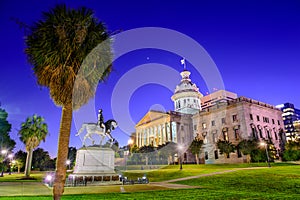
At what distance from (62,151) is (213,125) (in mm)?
61658

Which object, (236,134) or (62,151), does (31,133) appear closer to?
(62,151)

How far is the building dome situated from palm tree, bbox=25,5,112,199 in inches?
2919

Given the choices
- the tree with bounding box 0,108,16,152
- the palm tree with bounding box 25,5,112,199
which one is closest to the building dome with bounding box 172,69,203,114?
the tree with bounding box 0,108,16,152

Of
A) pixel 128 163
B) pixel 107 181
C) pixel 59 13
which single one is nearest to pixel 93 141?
pixel 107 181

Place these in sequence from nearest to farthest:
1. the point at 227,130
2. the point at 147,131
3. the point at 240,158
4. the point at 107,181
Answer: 1. the point at 107,181
2. the point at 240,158
3. the point at 227,130
4. the point at 147,131

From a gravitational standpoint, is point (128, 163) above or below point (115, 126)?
below

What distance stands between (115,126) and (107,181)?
17.3 feet

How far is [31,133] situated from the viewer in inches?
1433

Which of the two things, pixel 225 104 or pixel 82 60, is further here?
pixel 225 104

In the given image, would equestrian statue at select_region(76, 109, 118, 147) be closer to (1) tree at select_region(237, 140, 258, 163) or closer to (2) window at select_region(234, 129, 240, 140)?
(1) tree at select_region(237, 140, 258, 163)

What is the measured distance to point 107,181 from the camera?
1941 cm

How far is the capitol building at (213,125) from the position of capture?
58.2 metres

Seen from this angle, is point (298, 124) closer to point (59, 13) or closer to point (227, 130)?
point (227, 130)

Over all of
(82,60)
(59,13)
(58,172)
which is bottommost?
(58,172)
